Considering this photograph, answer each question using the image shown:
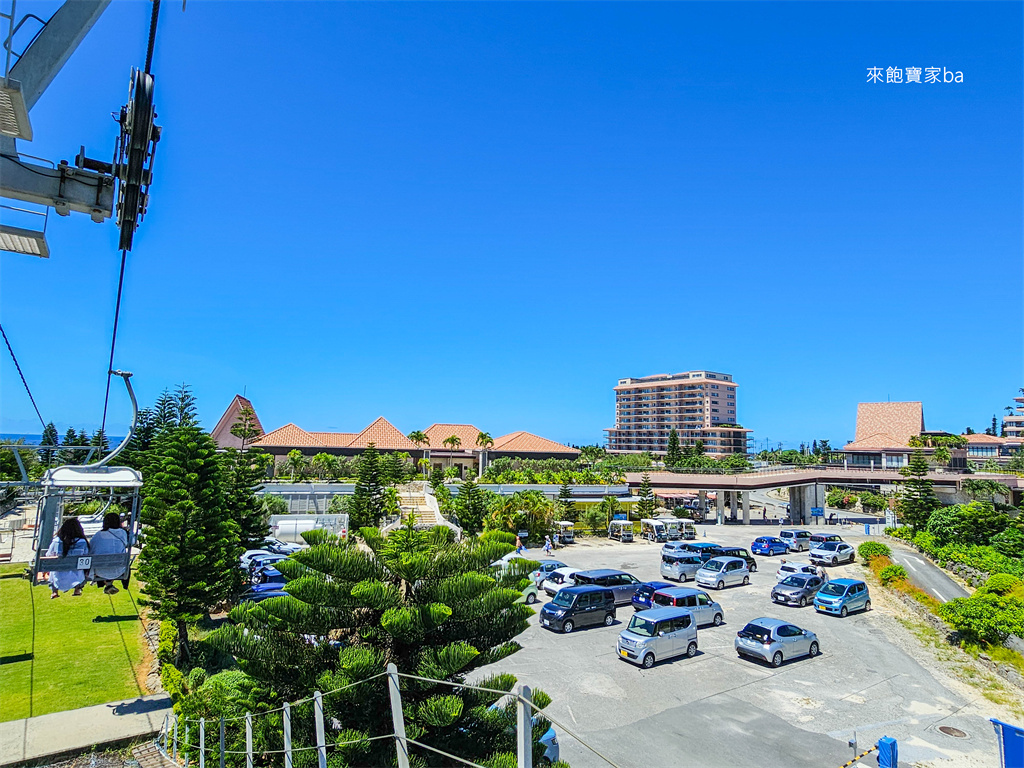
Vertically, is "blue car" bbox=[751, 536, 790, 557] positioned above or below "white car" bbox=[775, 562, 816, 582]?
below

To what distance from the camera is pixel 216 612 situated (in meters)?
21.4

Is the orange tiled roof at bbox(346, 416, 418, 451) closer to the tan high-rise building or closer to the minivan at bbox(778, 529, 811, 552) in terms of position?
the minivan at bbox(778, 529, 811, 552)

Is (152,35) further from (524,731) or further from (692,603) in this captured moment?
(692,603)

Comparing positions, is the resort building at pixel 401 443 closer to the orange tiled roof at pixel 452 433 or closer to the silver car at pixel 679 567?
the orange tiled roof at pixel 452 433

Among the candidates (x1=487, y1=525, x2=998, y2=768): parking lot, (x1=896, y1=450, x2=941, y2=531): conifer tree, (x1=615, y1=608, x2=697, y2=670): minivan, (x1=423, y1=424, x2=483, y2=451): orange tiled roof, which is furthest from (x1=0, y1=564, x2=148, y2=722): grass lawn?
(x1=896, y1=450, x2=941, y2=531): conifer tree

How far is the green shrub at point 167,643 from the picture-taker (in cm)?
1651

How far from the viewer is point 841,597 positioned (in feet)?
68.6

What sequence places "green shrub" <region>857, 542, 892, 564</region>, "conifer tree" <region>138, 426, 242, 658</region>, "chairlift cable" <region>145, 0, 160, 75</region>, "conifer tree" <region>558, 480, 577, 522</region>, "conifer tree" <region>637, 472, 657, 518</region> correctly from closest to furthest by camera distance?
"chairlift cable" <region>145, 0, 160, 75</region>
"conifer tree" <region>138, 426, 242, 658</region>
"green shrub" <region>857, 542, 892, 564</region>
"conifer tree" <region>558, 480, 577, 522</region>
"conifer tree" <region>637, 472, 657, 518</region>

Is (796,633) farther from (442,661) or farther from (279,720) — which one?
(279,720)

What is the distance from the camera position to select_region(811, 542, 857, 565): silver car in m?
29.9

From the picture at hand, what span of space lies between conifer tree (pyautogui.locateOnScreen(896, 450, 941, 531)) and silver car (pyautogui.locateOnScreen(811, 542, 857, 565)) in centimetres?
1062

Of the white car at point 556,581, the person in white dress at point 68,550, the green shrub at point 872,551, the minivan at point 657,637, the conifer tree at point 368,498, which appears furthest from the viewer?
the conifer tree at point 368,498

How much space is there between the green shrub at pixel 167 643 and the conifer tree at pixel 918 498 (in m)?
41.4

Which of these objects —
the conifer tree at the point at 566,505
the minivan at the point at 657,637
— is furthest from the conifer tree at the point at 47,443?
the conifer tree at the point at 566,505
